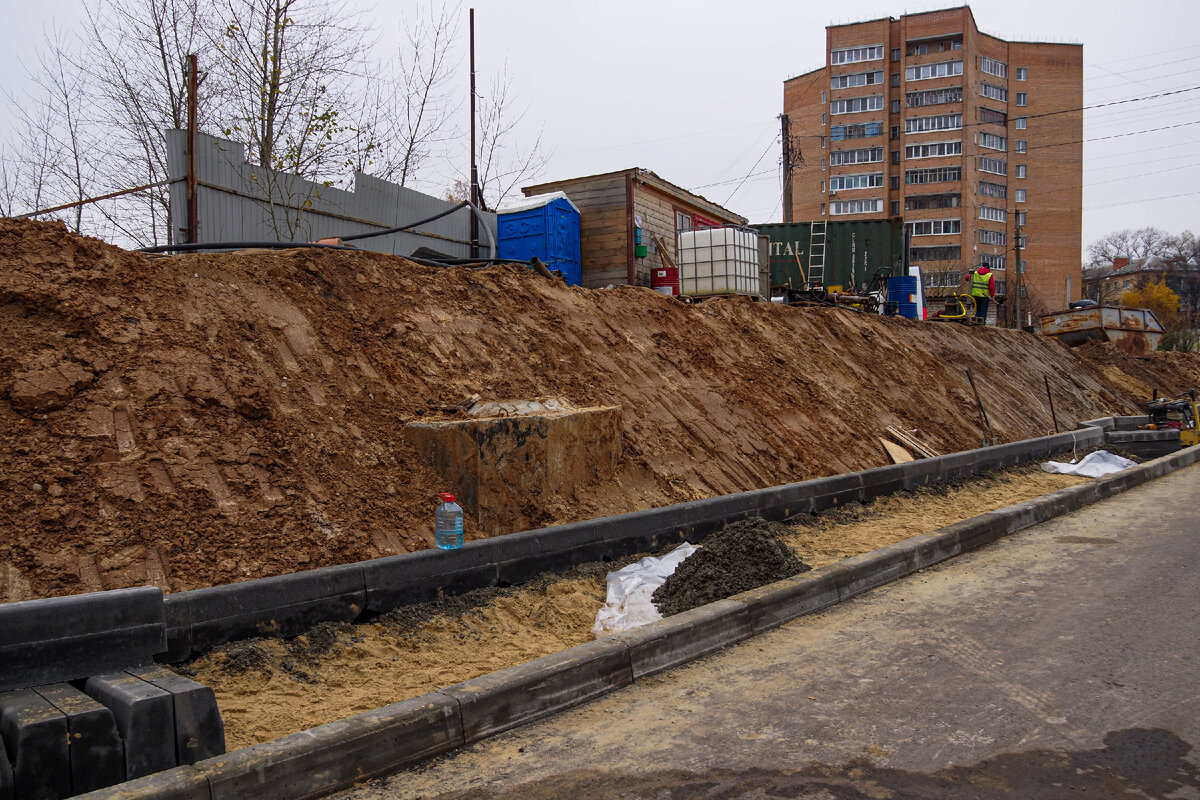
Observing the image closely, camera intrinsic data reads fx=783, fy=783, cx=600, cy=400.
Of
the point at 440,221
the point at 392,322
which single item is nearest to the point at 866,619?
the point at 392,322

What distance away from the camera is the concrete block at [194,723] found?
A: 10.1 ft

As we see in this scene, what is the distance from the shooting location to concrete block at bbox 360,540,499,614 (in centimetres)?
477

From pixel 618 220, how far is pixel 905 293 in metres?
8.22

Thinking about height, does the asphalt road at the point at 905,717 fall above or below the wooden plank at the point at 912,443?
below

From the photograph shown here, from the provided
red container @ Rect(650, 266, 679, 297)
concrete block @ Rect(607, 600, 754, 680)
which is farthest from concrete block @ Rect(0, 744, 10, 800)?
red container @ Rect(650, 266, 679, 297)

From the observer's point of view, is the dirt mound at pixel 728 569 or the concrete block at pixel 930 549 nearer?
the dirt mound at pixel 728 569

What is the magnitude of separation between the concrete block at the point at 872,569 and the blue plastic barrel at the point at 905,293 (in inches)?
604

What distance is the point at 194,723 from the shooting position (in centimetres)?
313

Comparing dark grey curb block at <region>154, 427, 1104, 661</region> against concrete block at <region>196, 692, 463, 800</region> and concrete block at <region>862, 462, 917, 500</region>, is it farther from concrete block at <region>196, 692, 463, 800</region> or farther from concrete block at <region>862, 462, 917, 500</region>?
concrete block at <region>196, 692, 463, 800</region>

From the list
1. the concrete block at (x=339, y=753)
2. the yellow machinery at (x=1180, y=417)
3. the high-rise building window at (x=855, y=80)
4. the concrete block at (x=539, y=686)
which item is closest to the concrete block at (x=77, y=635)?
the concrete block at (x=339, y=753)

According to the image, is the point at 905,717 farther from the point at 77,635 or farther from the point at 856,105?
the point at 856,105

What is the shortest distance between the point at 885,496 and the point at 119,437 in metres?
7.83

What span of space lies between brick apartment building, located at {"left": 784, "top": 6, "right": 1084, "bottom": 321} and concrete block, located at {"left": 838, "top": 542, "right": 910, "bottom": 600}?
6918cm

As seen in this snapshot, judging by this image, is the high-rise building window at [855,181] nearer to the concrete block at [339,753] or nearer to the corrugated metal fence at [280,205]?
the corrugated metal fence at [280,205]
